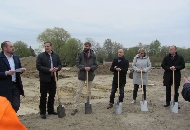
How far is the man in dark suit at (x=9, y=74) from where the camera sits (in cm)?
486

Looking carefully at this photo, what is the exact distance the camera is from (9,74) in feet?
15.8

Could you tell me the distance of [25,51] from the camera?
58156 mm

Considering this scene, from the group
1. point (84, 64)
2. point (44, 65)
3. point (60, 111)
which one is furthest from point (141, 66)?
point (44, 65)

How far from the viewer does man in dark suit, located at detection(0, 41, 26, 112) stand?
4855 millimetres

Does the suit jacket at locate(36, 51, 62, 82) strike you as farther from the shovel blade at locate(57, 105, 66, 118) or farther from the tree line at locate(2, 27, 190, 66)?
the tree line at locate(2, 27, 190, 66)

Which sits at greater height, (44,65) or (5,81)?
(44,65)

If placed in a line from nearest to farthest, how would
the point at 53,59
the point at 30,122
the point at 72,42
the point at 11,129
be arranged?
the point at 11,129
the point at 30,122
the point at 53,59
the point at 72,42

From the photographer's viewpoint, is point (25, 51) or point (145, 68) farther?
point (25, 51)

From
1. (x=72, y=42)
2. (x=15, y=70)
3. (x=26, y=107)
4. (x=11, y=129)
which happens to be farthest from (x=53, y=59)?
(x=72, y=42)

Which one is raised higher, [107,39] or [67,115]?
[107,39]

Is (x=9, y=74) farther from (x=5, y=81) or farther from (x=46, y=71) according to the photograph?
(x=46, y=71)

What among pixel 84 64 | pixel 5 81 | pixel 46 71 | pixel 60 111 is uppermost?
pixel 84 64

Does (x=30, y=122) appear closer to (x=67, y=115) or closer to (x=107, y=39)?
(x=67, y=115)

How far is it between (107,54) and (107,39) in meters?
4.16
